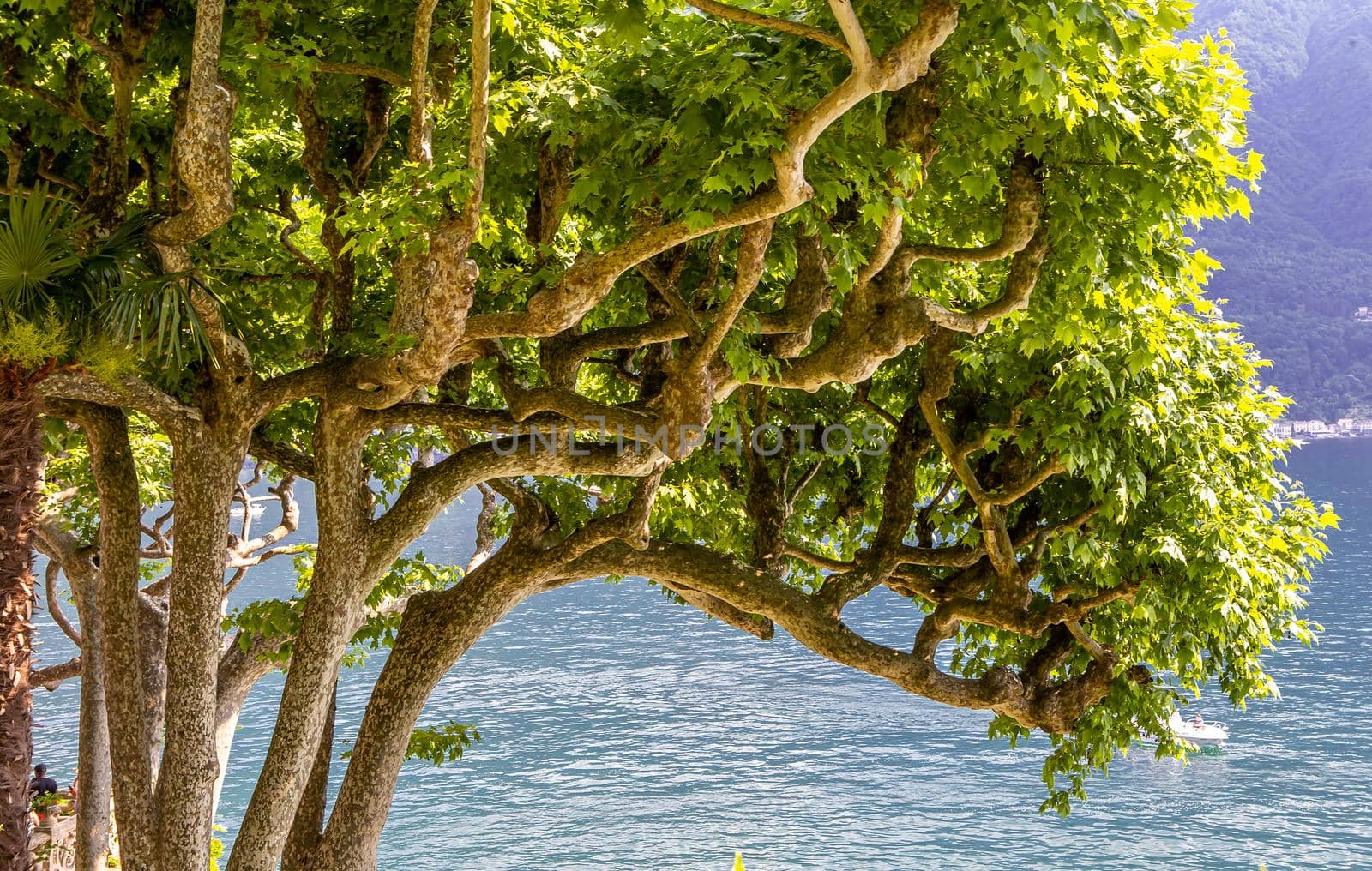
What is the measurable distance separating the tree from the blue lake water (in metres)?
23.7

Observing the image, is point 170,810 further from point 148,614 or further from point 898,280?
point 898,280

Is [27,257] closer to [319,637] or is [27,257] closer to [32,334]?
[32,334]

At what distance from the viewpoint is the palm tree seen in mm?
6121

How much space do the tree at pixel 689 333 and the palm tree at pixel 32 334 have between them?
399mm

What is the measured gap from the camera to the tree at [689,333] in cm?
687

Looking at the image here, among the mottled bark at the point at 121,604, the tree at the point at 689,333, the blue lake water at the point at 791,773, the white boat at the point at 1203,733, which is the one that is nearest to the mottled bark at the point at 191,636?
the tree at the point at 689,333

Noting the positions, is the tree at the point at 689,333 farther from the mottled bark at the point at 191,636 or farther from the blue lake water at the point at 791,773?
the blue lake water at the point at 791,773

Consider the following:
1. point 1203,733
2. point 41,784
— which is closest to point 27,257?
point 41,784

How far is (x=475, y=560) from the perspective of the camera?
13812 mm

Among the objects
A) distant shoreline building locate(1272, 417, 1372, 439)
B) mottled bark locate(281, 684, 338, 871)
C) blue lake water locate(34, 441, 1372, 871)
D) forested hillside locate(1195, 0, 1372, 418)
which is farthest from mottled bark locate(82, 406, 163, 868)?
distant shoreline building locate(1272, 417, 1372, 439)

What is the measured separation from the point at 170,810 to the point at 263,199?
5514 mm

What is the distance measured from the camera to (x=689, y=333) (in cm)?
819

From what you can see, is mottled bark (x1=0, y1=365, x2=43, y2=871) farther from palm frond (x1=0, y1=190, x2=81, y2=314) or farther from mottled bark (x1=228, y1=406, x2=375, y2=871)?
mottled bark (x1=228, y1=406, x2=375, y2=871)

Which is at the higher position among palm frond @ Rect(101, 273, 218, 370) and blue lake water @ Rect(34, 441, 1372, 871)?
palm frond @ Rect(101, 273, 218, 370)
